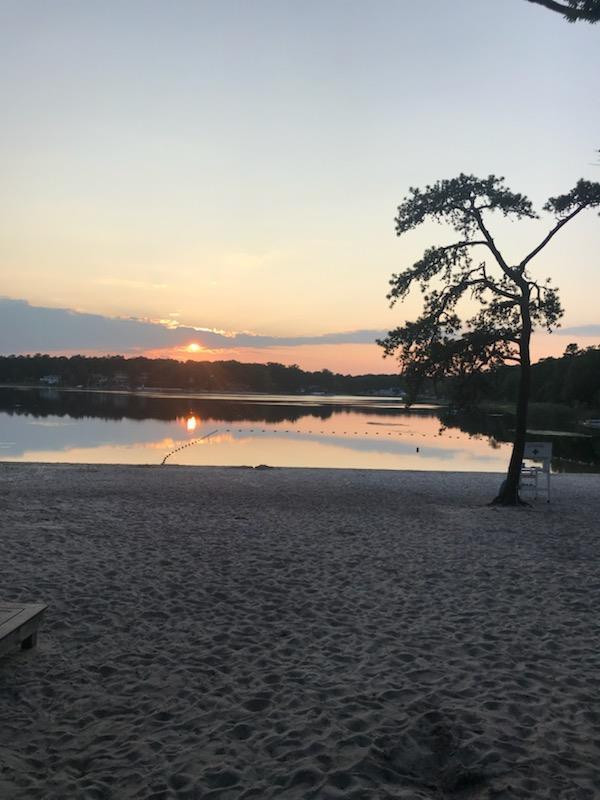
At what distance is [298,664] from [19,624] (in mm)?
2117

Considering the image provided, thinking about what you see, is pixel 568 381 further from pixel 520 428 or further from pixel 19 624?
pixel 19 624

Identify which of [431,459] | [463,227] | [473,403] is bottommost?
[431,459]

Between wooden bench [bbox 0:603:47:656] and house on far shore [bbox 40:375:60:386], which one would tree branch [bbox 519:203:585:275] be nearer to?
wooden bench [bbox 0:603:47:656]

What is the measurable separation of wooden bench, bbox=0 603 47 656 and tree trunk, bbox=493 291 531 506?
1174cm

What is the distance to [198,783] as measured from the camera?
3490 millimetres

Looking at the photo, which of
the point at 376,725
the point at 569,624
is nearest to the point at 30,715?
the point at 376,725

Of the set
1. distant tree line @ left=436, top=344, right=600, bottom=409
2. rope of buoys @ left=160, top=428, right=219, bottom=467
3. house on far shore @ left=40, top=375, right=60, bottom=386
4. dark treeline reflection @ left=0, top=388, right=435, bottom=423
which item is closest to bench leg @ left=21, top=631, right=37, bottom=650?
rope of buoys @ left=160, top=428, right=219, bottom=467

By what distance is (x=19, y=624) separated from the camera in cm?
477

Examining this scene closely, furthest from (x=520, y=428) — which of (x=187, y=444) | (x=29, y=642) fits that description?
(x=187, y=444)

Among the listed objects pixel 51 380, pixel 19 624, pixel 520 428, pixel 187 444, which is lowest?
pixel 187 444

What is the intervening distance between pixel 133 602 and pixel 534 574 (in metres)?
4.99

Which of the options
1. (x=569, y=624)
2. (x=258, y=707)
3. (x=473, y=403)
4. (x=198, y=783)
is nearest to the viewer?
(x=198, y=783)

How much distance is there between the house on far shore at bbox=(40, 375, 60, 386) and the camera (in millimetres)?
187950

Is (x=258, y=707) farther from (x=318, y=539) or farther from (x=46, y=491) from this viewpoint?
(x=46, y=491)
